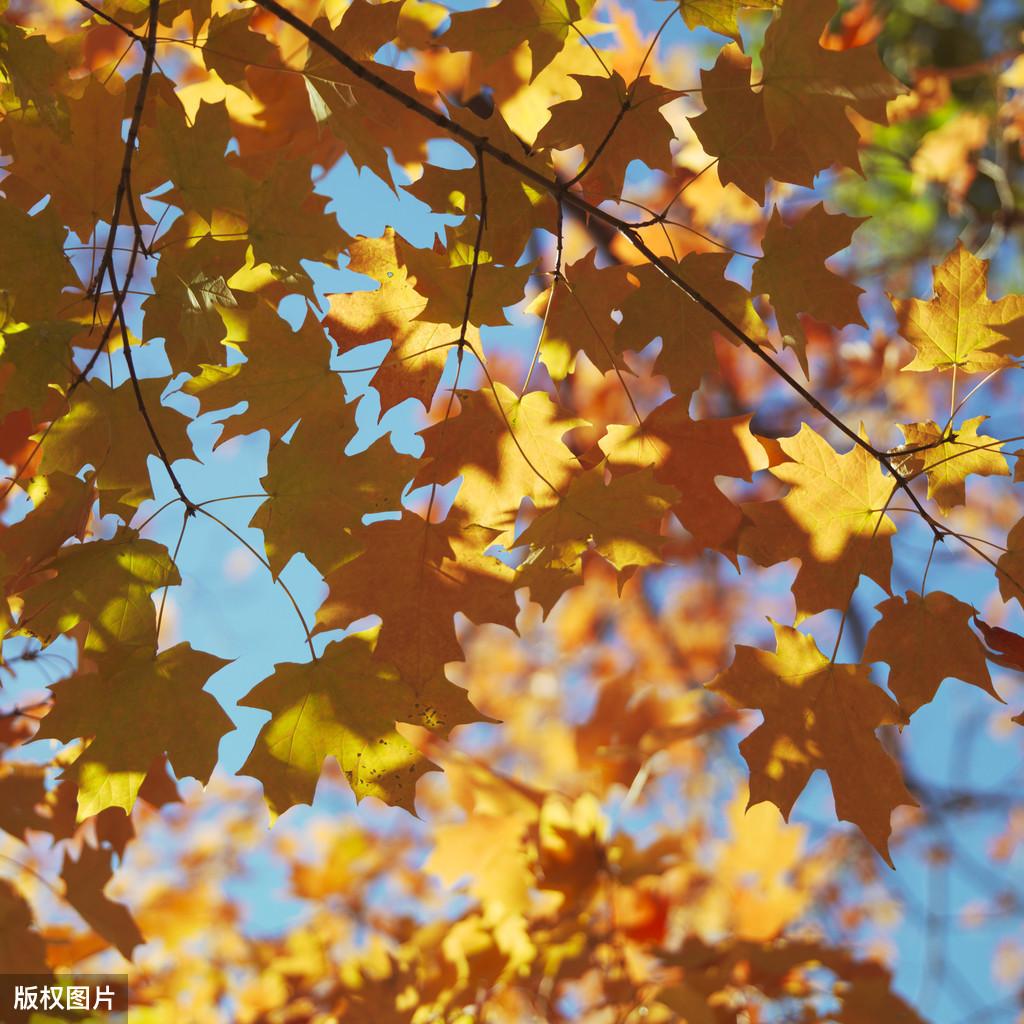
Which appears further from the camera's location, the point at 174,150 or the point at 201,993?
the point at 201,993

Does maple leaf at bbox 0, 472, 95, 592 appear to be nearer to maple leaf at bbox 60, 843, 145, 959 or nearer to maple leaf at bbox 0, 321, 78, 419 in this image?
maple leaf at bbox 0, 321, 78, 419

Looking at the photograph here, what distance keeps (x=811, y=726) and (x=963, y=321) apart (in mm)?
720

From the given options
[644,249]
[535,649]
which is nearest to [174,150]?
[644,249]

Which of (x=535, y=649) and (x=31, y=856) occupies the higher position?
(x=535, y=649)

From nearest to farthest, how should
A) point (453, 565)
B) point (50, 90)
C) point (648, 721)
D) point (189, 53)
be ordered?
point (50, 90), point (453, 565), point (189, 53), point (648, 721)

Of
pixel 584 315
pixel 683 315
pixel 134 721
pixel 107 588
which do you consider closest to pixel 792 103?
pixel 683 315

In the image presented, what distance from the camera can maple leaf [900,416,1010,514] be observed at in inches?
60.5

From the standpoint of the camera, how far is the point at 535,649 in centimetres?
857

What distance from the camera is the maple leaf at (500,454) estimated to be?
157 centimetres

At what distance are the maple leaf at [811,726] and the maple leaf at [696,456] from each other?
0.72ft

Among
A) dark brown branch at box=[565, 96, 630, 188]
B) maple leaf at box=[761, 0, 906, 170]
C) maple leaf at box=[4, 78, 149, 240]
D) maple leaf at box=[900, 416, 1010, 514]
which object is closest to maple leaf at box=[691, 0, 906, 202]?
maple leaf at box=[761, 0, 906, 170]

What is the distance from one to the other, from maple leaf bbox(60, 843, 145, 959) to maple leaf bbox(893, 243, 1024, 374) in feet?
6.43

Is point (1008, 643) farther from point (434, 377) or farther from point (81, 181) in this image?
point (81, 181)

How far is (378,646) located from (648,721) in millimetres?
1688
